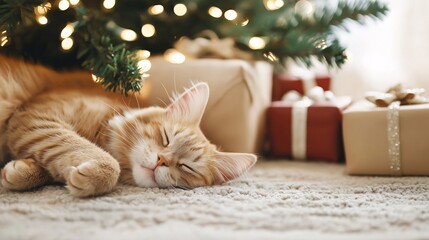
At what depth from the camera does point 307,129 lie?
140 centimetres

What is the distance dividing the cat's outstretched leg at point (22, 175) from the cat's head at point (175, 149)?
0.78 ft

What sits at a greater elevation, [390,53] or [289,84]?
[390,53]

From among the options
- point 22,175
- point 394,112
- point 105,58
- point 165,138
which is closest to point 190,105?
point 165,138

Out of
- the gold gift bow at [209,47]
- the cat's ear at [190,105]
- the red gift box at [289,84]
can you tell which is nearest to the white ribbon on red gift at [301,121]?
the red gift box at [289,84]

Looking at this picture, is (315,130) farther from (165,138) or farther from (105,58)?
(105,58)

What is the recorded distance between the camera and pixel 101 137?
3.88 ft

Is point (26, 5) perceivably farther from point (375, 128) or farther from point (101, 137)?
point (375, 128)

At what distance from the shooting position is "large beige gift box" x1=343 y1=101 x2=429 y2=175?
111cm

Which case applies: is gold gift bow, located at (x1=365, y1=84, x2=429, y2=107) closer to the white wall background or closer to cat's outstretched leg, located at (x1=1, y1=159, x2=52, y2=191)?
the white wall background

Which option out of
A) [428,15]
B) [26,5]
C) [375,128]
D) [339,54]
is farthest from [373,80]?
[26,5]

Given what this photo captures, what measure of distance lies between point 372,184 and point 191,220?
0.56 metres

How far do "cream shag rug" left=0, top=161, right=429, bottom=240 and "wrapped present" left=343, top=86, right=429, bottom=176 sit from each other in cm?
7

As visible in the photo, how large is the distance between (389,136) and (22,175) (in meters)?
0.99

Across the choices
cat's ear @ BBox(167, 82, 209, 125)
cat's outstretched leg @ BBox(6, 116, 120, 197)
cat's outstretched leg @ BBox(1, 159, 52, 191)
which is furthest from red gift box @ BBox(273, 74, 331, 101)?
cat's outstretched leg @ BBox(1, 159, 52, 191)
